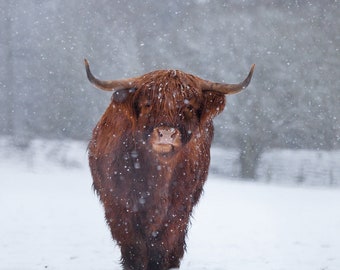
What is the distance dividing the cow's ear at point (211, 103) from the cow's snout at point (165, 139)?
1.69ft

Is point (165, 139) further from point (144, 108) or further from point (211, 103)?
point (211, 103)

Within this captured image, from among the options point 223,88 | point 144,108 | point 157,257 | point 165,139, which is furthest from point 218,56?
point 165,139

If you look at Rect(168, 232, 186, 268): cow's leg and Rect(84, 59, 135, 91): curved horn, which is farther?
Rect(168, 232, 186, 268): cow's leg

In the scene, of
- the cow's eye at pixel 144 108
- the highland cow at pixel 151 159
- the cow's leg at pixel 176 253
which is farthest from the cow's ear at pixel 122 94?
the cow's leg at pixel 176 253

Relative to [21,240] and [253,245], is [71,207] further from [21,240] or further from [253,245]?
[253,245]

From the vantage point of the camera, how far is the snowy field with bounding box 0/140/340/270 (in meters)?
5.63

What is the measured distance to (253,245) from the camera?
6.82 m

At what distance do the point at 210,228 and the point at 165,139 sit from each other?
452 centimetres

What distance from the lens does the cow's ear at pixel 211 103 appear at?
439cm

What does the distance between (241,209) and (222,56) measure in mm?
6471

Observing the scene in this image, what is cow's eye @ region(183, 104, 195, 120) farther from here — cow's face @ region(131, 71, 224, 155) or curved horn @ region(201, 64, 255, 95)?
curved horn @ region(201, 64, 255, 95)

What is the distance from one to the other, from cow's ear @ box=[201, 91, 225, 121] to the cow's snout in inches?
20.3

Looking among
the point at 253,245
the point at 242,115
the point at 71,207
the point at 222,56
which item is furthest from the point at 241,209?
the point at 222,56

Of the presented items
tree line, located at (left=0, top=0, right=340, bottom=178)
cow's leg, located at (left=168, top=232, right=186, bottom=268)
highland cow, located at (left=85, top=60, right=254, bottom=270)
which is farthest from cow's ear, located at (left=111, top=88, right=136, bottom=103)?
tree line, located at (left=0, top=0, right=340, bottom=178)
